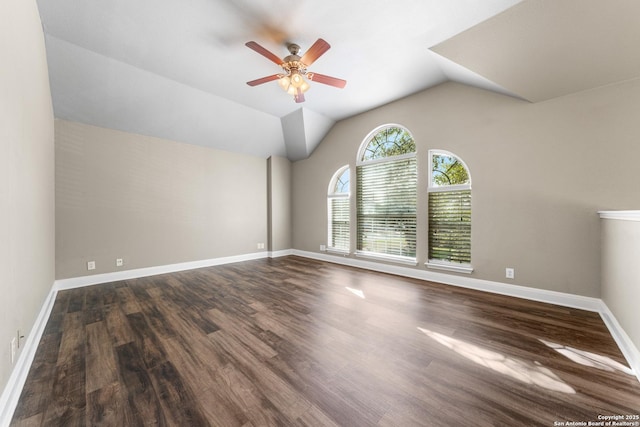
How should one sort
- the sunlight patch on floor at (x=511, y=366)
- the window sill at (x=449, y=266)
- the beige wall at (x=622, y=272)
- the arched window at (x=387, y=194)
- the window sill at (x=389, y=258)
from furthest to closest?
the arched window at (x=387, y=194)
the window sill at (x=389, y=258)
the window sill at (x=449, y=266)
the beige wall at (x=622, y=272)
the sunlight patch on floor at (x=511, y=366)

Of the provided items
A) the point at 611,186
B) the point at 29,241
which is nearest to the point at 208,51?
the point at 29,241

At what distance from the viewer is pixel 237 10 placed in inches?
96.1

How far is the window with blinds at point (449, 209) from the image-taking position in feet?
12.0

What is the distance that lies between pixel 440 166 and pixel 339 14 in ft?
8.80

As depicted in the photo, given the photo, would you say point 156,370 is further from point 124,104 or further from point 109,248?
point 124,104

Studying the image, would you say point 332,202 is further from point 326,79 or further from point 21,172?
point 21,172

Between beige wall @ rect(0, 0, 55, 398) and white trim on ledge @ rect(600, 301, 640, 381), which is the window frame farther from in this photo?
beige wall @ rect(0, 0, 55, 398)

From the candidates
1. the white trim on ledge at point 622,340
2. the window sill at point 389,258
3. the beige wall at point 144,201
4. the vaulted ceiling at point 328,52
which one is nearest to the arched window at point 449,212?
the window sill at point 389,258

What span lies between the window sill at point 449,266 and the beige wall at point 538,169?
0.36 feet

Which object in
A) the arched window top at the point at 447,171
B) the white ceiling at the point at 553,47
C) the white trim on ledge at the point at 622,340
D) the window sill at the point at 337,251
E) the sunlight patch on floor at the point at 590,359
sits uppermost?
the white ceiling at the point at 553,47

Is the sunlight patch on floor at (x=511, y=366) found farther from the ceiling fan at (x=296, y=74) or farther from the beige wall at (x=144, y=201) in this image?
the beige wall at (x=144, y=201)

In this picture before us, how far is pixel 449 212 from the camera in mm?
3832

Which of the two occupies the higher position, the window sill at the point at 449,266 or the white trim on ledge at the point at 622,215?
the white trim on ledge at the point at 622,215

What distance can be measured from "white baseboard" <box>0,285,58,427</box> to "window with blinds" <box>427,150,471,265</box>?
14.8 feet
